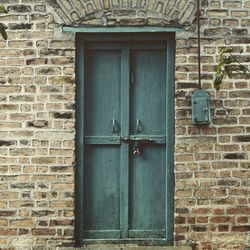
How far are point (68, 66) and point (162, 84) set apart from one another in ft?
3.24

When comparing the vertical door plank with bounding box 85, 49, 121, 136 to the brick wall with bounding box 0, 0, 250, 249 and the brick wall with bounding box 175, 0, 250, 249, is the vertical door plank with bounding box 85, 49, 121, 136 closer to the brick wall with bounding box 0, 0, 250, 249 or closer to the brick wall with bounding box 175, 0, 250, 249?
the brick wall with bounding box 0, 0, 250, 249

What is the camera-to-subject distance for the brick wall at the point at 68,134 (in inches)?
186

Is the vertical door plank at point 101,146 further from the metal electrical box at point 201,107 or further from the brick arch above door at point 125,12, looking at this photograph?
the metal electrical box at point 201,107

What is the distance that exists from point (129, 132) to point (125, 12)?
121 cm

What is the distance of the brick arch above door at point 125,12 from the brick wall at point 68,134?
0.02 m

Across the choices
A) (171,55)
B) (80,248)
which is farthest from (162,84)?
(80,248)

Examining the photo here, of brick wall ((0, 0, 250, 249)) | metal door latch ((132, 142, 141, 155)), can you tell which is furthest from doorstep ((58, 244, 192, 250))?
metal door latch ((132, 142, 141, 155))

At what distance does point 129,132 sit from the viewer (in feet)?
16.1

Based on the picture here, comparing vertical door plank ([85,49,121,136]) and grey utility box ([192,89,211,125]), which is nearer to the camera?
grey utility box ([192,89,211,125])

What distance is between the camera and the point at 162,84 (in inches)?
194

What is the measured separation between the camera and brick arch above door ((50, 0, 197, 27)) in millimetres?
4703

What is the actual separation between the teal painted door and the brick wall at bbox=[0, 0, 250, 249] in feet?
0.78

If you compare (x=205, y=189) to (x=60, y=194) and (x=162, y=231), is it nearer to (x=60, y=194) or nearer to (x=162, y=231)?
(x=162, y=231)

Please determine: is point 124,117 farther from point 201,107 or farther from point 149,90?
point 201,107
